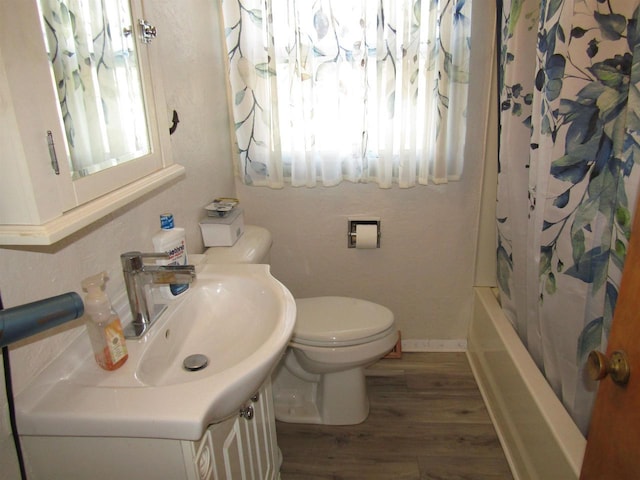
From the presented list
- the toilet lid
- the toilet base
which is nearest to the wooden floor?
the toilet base

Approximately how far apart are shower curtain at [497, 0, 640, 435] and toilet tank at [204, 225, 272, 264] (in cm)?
99

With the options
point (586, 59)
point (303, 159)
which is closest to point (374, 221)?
point (303, 159)

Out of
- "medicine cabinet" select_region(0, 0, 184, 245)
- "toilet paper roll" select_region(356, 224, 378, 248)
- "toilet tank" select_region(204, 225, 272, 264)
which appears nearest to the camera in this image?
"medicine cabinet" select_region(0, 0, 184, 245)

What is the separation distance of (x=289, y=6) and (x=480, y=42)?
818 millimetres

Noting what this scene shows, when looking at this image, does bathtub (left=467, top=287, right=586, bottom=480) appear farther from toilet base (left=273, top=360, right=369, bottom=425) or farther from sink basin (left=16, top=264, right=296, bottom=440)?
sink basin (left=16, top=264, right=296, bottom=440)

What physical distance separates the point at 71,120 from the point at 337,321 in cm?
121

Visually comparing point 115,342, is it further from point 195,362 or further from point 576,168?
point 576,168

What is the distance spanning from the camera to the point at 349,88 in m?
1.76

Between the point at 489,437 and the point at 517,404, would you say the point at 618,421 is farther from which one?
the point at 489,437

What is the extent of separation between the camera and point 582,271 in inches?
46.3

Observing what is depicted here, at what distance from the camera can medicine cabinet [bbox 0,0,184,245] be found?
59 cm

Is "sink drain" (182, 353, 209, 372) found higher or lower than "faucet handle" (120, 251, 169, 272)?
lower

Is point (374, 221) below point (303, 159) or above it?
below

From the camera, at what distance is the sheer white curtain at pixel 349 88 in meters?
1.68
